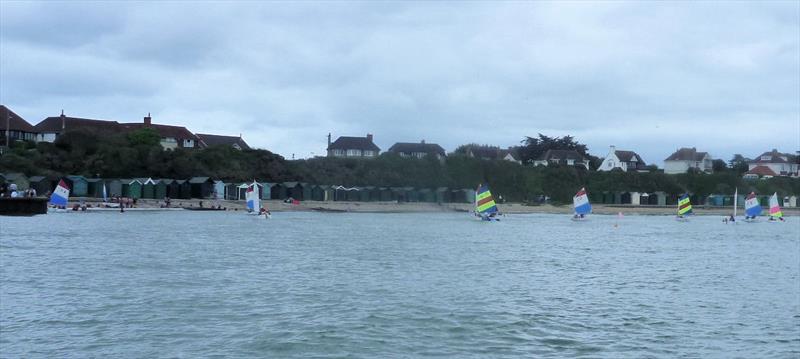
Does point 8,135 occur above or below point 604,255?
above

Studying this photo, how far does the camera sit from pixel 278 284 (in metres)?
24.8

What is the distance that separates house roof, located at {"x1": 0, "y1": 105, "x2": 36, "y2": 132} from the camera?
313 feet

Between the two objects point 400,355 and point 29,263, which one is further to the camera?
point 29,263

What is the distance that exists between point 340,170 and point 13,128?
3883 cm

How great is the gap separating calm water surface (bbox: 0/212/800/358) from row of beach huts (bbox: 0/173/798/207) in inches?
1452

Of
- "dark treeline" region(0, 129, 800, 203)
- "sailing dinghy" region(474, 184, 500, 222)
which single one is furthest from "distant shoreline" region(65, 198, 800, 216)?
"sailing dinghy" region(474, 184, 500, 222)

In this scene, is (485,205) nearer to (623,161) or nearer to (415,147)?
(415,147)

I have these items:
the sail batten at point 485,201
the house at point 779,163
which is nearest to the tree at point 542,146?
the house at point 779,163

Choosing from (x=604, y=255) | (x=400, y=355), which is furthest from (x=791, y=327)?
(x=604, y=255)

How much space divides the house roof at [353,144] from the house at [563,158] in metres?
26.8

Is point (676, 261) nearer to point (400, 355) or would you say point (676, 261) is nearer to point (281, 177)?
point (400, 355)

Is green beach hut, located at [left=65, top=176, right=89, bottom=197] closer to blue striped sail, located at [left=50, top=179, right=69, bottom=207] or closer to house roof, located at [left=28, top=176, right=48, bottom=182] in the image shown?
house roof, located at [left=28, top=176, right=48, bottom=182]

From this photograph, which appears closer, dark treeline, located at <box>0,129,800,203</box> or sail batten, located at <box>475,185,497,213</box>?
sail batten, located at <box>475,185,497,213</box>

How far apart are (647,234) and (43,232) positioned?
40.1 m
